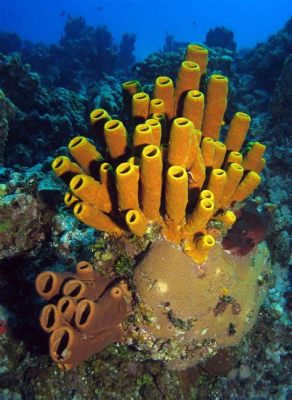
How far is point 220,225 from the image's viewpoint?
3.19m

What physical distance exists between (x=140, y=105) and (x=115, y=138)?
513 millimetres

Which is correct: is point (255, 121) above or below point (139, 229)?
above

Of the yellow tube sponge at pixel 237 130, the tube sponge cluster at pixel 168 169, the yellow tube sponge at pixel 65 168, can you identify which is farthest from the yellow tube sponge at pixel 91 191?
the yellow tube sponge at pixel 237 130

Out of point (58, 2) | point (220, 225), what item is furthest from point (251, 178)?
point (58, 2)

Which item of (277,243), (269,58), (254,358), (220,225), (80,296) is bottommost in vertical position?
(254,358)

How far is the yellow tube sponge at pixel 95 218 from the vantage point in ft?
9.60

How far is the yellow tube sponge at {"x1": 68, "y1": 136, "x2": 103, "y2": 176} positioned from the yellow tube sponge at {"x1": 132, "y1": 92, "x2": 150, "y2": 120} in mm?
550

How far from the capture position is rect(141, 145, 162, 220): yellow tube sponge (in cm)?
249

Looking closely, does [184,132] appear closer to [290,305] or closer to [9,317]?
[9,317]

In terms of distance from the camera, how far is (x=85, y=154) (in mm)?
3158

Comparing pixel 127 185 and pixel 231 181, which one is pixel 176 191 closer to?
pixel 127 185

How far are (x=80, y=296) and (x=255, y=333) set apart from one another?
9.40ft

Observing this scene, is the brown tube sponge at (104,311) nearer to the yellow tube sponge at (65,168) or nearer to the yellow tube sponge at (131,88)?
the yellow tube sponge at (65,168)

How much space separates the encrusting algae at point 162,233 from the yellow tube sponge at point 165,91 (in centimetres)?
1
